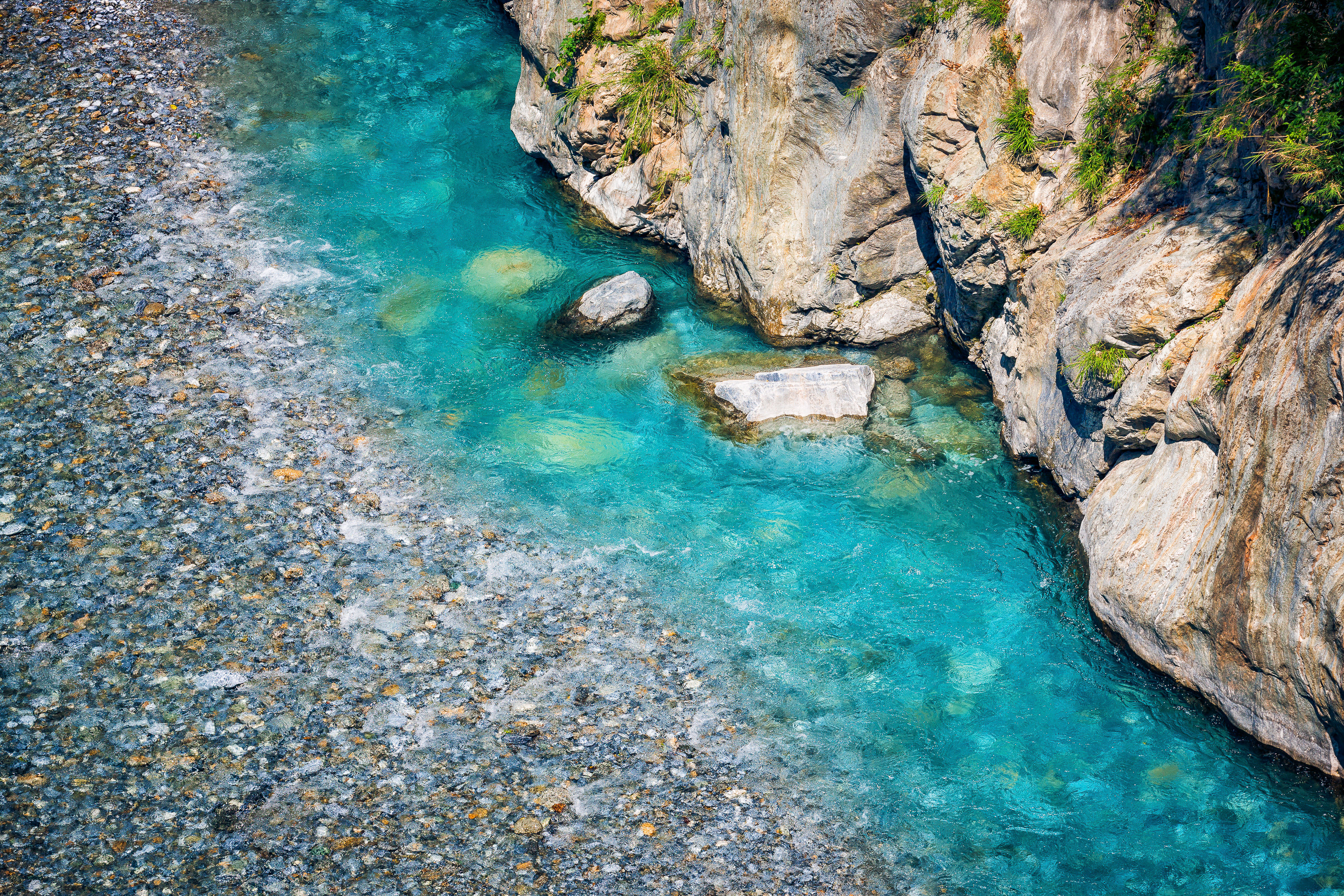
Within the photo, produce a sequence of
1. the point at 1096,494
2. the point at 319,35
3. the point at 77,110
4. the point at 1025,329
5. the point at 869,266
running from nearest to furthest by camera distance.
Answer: the point at 1096,494
the point at 1025,329
the point at 869,266
the point at 77,110
the point at 319,35

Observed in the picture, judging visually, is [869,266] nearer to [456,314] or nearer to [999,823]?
[456,314]

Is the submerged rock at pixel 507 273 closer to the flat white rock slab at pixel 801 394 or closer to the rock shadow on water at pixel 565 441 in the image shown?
the rock shadow on water at pixel 565 441

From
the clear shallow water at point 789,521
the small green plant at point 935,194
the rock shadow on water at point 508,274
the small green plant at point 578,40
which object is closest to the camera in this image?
the clear shallow water at point 789,521

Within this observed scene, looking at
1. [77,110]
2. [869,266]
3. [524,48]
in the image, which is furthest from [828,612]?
[77,110]

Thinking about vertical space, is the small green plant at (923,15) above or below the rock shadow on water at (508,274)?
above

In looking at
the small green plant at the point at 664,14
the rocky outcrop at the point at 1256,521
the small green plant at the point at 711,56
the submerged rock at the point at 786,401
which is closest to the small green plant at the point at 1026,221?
the rocky outcrop at the point at 1256,521
